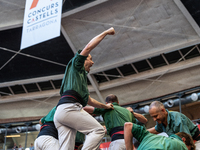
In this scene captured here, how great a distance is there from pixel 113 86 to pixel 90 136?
14679mm

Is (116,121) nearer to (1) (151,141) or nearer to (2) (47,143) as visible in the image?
(2) (47,143)

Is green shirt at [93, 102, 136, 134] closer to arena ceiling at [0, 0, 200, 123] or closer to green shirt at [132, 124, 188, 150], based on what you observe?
green shirt at [132, 124, 188, 150]

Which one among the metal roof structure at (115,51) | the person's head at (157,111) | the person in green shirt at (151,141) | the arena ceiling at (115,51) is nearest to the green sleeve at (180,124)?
the person's head at (157,111)

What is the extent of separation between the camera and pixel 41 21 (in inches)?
331

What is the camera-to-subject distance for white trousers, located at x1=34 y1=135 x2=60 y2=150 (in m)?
3.05

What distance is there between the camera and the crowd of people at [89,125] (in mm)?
2402

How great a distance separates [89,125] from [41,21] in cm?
644

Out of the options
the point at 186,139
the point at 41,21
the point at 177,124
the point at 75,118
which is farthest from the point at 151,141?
the point at 41,21

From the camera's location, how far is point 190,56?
14680 millimetres

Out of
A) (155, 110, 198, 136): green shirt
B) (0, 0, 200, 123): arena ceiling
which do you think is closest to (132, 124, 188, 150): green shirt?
(155, 110, 198, 136): green shirt

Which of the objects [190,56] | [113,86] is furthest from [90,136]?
[113,86]

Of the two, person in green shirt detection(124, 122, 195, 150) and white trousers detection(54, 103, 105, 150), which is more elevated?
white trousers detection(54, 103, 105, 150)

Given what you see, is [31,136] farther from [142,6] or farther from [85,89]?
[85,89]

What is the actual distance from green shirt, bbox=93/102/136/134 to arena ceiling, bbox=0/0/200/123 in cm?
779
